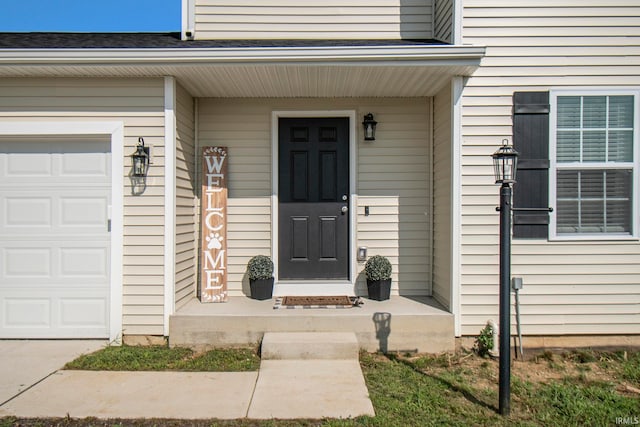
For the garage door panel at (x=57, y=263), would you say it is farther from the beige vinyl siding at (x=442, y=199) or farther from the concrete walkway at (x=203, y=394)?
the beige vinyl siding at (x=442, y=199)

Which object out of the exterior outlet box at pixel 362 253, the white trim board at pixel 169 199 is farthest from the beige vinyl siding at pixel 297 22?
the exterior outlet box at pixel 362 253

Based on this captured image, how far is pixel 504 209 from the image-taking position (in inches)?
115

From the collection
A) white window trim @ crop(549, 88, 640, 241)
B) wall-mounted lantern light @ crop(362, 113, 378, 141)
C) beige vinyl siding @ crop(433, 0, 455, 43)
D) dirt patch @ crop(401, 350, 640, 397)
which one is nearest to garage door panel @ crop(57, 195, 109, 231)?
wall-mounted lantern light @ crop(362, 113, 378, 141)

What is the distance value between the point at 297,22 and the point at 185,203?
243 cm

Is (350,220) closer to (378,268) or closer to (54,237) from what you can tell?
(378,268)

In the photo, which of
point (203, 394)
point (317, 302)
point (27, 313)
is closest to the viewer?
point (203, 394)

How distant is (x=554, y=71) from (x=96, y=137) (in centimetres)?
447

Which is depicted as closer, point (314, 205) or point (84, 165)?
point (84, 165)

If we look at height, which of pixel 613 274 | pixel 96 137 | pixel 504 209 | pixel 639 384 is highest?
pixel 96 137

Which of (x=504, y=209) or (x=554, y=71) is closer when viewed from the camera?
(x=504, y=209)

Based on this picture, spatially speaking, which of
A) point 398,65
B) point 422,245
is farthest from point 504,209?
point 422,245

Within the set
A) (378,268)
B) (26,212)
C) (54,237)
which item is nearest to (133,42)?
(26,212)

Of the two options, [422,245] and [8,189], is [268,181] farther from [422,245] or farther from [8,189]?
[8,189]

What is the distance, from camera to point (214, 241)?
4.74 m
